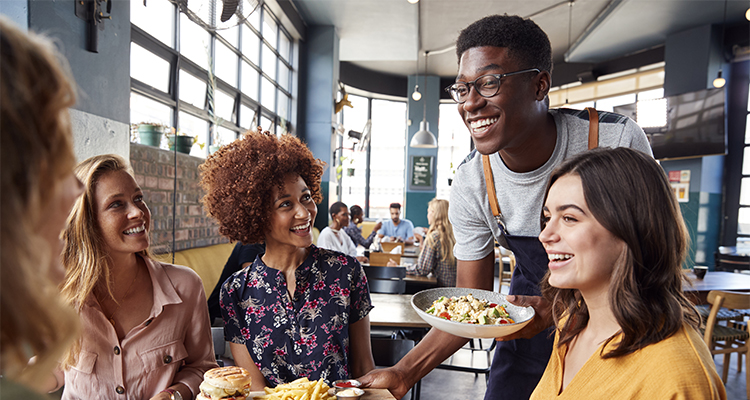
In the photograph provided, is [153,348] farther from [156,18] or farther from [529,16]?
[529,16]

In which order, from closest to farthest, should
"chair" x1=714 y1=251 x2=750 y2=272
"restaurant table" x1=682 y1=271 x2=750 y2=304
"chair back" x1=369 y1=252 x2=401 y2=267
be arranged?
"restaurant table" x1=682 y1=271 x2=750 y2=304 < "chair back" x1=369 y1=252 x2=401 y2=267 < "chair" x1=714 y1=251 x2=750 y2=272

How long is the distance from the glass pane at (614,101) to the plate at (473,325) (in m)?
8.67

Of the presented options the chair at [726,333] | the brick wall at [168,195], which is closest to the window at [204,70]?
the brick wall at [168,195]

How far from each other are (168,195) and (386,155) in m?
8.23

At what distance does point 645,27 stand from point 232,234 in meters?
8.15

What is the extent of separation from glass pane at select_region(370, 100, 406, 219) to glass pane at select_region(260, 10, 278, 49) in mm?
4812

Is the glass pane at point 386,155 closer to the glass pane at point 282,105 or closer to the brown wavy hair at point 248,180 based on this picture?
the glass pane at point 282,105

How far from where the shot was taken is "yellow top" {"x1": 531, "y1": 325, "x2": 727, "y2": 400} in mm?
917

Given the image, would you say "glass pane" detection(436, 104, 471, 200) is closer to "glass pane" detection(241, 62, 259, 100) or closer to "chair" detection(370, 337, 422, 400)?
"glass pane" detection(241, 62, 259, 100)

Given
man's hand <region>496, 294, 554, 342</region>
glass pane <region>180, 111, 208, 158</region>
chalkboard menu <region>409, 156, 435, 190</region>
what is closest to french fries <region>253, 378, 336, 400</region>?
man's hand <region>496, 294, 554, 342</region>

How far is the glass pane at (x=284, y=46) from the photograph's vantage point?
6.93m

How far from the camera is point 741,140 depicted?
285 inches

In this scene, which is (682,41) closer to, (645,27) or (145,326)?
(645,27)

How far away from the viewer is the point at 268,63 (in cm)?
655
